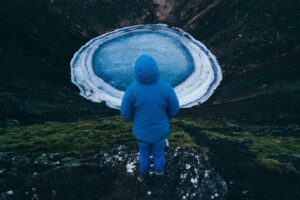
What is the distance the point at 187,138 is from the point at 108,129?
3.30 metres

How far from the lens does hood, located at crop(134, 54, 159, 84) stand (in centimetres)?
918

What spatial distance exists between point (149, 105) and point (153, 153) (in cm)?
136

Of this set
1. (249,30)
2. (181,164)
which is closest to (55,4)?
(249,30)

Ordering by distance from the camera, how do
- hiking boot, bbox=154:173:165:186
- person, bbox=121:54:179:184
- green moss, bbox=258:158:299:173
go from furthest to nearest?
green moss, bbox=258:158:299:173, hiking boot, bbox=154:173:165:186, person, bbox=121:54:179:184

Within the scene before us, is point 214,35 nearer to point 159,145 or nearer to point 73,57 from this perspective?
point 73,57

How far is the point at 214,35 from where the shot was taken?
1179 inches

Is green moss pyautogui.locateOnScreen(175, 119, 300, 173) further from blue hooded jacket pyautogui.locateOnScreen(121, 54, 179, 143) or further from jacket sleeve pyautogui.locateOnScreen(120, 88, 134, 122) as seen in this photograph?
jacket sleeve pyautogui.locateOnScreen(120, 88, 134, 122)

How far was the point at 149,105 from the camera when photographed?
963 centimetres

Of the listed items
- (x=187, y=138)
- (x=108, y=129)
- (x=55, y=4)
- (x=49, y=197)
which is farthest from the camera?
(x=55, y=4)

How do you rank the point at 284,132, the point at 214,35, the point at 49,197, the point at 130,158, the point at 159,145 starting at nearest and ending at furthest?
the point at 159,145 → the point at 49,197 → the point at 130,158 → the point at 284,132 → the point at 214,35

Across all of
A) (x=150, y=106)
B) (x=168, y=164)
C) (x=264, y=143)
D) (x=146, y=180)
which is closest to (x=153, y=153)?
(x=146, y=180)

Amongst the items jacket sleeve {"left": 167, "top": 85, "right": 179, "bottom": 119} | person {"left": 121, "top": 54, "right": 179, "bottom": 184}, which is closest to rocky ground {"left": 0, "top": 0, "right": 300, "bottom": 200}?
person {"left": 121, "top": 54, "right": 179, "bottom": 184}

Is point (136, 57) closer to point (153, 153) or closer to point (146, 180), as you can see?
point (146, 180)

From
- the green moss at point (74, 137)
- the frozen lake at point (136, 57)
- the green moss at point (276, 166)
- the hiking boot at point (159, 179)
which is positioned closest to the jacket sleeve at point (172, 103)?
the hiking boot at point (159, 179)
